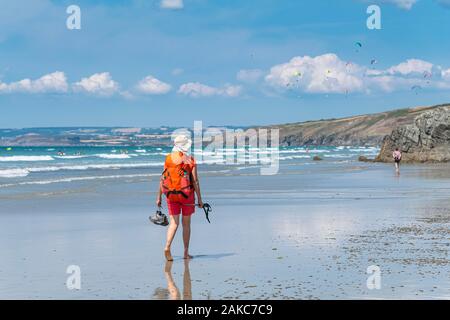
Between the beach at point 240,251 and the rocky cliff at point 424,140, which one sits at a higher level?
the rocky cliff at point 424,140

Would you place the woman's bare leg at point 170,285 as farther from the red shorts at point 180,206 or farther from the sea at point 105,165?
the sea at point 105,165

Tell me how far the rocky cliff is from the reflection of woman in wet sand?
167 feet

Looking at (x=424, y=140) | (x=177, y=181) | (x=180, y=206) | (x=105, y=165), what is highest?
(x=424, y=140)

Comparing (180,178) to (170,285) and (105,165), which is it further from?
(105,165)

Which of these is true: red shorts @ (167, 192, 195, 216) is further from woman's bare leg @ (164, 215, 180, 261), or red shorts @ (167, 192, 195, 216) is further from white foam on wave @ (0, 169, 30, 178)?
white foam on wave @ (0, 169, 30, 178)

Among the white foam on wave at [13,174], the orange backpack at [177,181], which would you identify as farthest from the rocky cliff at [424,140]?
the orange backpack at [177,181]

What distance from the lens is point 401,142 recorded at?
209ft

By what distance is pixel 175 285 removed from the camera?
28.4 ft

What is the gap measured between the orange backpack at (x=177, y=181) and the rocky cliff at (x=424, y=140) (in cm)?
5004

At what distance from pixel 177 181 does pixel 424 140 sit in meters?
55.0

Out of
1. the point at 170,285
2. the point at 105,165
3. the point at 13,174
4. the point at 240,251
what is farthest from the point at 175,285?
the point at 105,165

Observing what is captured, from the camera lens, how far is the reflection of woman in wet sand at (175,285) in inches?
315

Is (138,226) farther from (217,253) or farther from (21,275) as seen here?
(21,275)
